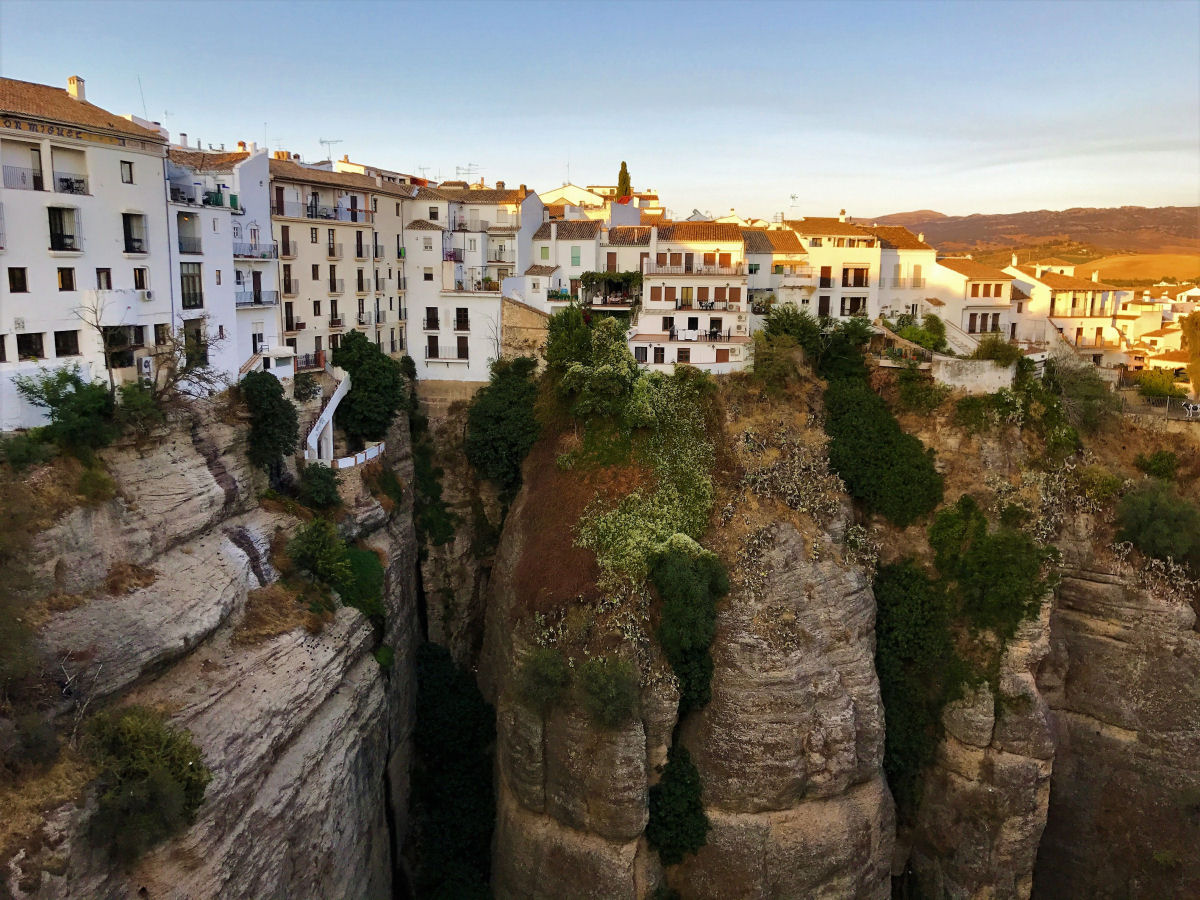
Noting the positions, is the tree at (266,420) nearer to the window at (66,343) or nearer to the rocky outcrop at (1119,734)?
the window at (66,343)

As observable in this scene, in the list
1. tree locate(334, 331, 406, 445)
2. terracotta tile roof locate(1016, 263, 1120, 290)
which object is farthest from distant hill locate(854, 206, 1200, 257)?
tree locate(334, 331, 406, 445)

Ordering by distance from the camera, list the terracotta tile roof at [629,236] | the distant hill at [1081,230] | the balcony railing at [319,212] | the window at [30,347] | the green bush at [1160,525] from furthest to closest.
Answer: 1. the distant hill at [1081,230]
2. the terracotta tile roof at [629,236]
3. the balcony railing at [319,212]
4. the green bush at [1160,525]
5. the window at [30,347]

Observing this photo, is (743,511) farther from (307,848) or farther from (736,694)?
(307,848)

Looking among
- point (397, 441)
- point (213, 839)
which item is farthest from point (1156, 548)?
point (213, 839)

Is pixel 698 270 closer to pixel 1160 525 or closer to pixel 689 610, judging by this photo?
pixel 689 610

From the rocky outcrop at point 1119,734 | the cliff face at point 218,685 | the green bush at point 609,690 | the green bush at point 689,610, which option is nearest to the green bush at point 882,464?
the rocky outcrop at point 1119,734

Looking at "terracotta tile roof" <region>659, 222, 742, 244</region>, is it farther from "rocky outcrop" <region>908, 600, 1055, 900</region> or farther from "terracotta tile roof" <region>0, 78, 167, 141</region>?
"terracotta tile roof" <region>0, 78, 167, 141</region>
